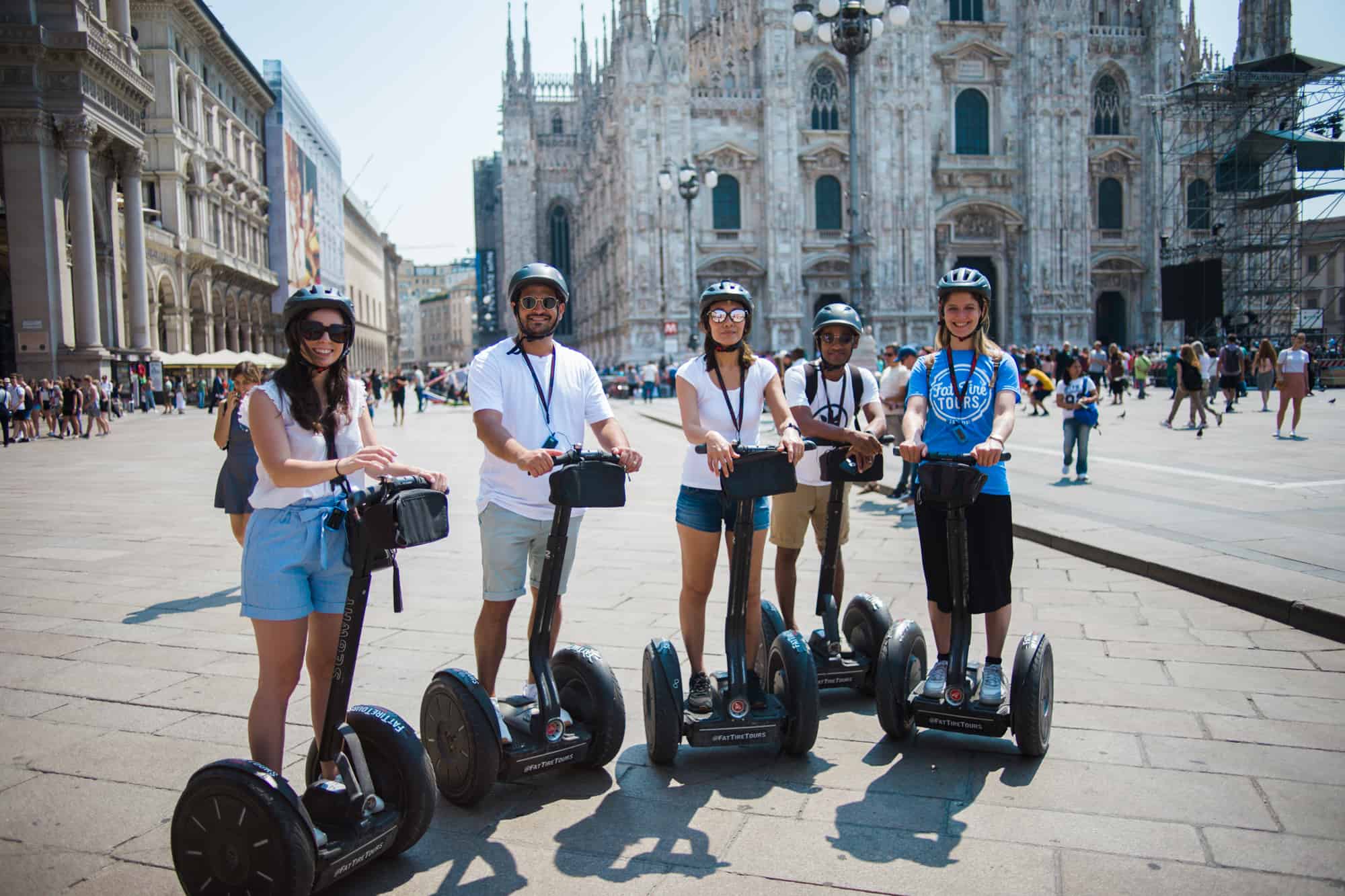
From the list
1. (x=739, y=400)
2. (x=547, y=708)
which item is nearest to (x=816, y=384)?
(x=739, y=400)

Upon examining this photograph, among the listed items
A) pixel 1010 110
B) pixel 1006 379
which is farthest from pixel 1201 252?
pixel 1006 379

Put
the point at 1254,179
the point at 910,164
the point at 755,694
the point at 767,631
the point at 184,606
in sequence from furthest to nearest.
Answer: the point at 910,164 → the point at 1254,179 → the point at 184,606 → the point at 767,631 → the point at 755,694

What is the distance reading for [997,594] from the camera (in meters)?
3.96

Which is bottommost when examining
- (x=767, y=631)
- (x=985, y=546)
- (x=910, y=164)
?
(x=767, y=631)

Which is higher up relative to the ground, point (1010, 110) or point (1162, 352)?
point (1010, 110)

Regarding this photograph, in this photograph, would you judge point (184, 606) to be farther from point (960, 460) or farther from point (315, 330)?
point (960, 460)

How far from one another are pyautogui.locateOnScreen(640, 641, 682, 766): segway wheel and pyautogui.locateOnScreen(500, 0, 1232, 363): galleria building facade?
3846 centimetres

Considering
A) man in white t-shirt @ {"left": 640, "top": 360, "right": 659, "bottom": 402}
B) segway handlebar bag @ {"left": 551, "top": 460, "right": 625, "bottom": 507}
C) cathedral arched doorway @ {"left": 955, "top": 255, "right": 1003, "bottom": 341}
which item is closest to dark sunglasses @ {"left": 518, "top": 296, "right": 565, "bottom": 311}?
segway handlebar bag @ {"left": 551, "top": 460, "right": 625, "bottom": 507}

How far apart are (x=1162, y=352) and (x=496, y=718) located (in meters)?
42.8

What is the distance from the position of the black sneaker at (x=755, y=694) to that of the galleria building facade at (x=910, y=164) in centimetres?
3839

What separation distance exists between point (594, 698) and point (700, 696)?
0.47 metres

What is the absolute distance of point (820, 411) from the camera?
488 cm

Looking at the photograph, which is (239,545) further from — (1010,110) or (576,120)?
(576,120)

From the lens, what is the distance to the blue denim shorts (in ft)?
A: 13.1
